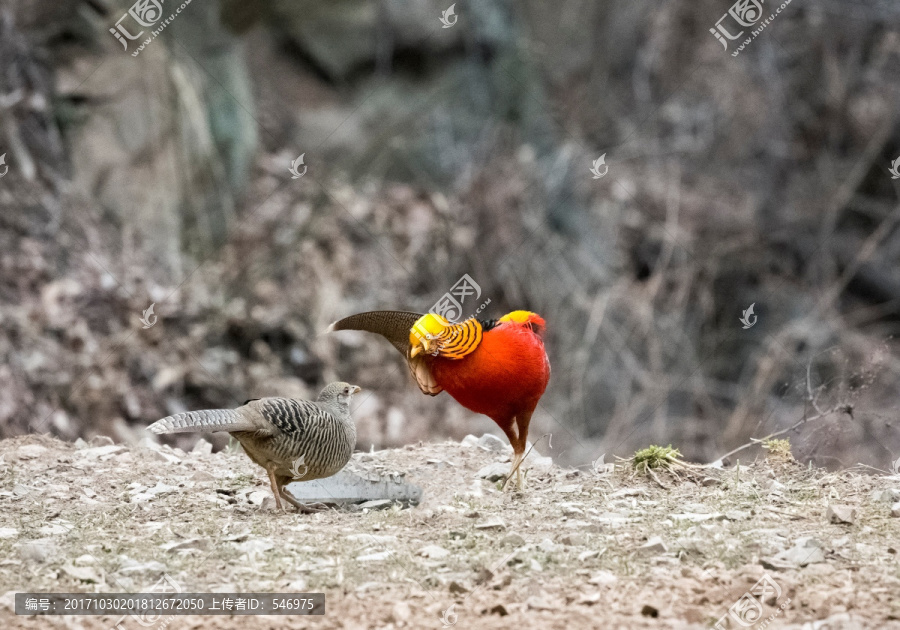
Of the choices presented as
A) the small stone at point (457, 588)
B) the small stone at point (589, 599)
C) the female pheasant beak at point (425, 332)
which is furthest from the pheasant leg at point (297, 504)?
the small stone at point (589, 599)

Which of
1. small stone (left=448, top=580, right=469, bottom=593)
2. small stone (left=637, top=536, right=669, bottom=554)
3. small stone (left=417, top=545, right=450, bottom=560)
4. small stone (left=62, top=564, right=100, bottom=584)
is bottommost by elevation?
small stone (left=62, top=564, right=100, bottom=584)

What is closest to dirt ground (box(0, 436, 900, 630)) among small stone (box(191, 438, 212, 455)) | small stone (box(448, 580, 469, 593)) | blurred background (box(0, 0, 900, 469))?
small stone (box(448, 580, 469, 593))

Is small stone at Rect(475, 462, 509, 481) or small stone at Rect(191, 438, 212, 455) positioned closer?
small stone at Rect(475, 462, 509, 481)

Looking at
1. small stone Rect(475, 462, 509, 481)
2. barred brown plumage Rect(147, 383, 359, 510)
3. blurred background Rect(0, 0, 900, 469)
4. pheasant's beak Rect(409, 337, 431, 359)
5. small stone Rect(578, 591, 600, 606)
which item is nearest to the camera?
small stone Rect(578, 591, 600, 606)

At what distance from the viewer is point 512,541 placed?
3.45 m

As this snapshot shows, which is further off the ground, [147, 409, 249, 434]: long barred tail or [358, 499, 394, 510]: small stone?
[147, 409, 249, 434]: long barred tail

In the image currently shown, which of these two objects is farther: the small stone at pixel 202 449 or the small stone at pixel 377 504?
the small stone at pixel 202 449

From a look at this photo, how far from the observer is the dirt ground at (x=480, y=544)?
275 centimetres

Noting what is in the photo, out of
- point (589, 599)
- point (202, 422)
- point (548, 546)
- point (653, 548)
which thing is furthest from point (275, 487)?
point (589, 599)

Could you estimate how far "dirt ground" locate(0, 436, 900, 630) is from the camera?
2.75 m

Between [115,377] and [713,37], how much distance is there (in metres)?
7.15

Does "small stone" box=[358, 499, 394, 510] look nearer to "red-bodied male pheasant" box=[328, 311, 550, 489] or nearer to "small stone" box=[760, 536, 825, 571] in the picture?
"red-bodied male pheasant" box=[328, 311, 550, 489]

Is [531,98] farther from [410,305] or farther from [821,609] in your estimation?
[821,609]

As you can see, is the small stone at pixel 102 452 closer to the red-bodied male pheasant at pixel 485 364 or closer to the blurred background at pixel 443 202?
the red-bodied male pheasant at pixel 485 364
